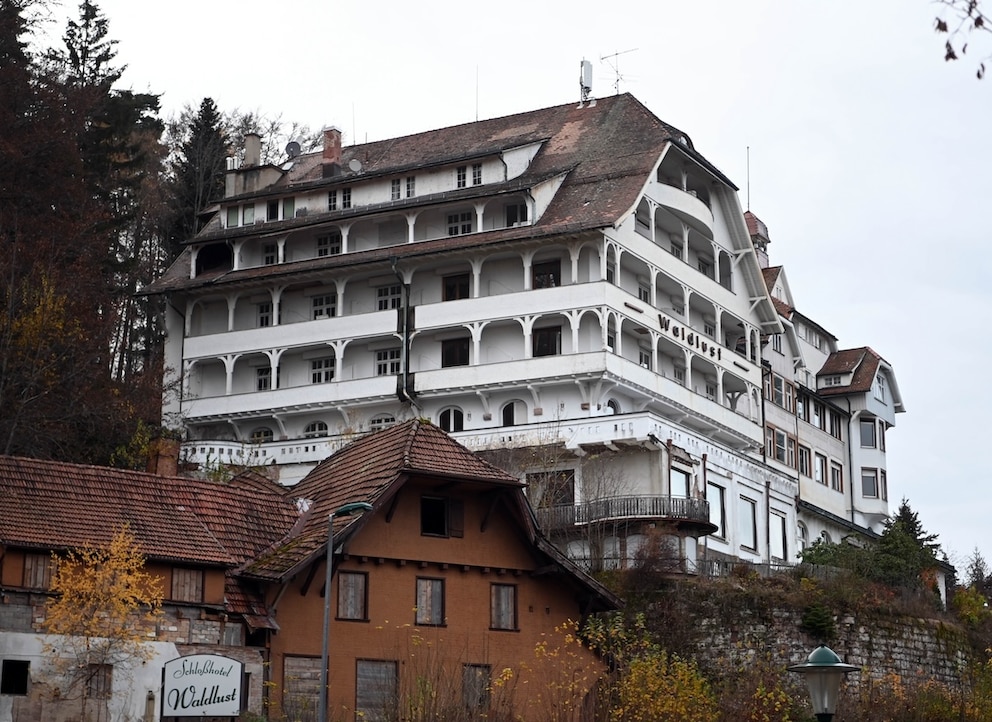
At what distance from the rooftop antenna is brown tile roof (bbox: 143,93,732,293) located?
2.87 feet

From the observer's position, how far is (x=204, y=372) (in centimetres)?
7312

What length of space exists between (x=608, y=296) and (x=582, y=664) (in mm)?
22487

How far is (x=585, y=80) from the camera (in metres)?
77.9

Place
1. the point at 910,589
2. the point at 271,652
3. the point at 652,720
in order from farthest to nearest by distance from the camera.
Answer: the point at 910,589
the point at 271,652
the point at 652,720

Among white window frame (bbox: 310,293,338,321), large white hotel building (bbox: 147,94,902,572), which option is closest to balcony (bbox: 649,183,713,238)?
large white hotel building (bbox: 147,94,902,572)

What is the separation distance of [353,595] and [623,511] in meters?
14.5

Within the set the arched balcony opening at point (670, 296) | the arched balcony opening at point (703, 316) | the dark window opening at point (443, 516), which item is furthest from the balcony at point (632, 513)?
the arched balcony opening at point (703, 316)

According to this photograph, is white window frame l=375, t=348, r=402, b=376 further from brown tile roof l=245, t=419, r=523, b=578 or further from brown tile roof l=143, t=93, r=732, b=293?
brown tile roof l=245, t=419, r=523, b=578

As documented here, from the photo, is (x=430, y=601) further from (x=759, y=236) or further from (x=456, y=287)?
(x=759, y=236)

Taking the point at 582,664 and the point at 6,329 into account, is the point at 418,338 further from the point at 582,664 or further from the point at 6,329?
the point at 582,664

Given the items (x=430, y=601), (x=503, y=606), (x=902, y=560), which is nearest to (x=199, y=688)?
(x=430, y=601)

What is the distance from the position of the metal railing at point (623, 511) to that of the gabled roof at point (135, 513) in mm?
12761

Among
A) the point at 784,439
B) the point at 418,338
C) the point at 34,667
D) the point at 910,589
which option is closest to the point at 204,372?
the point at 418,338

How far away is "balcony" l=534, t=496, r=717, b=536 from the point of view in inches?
2206
